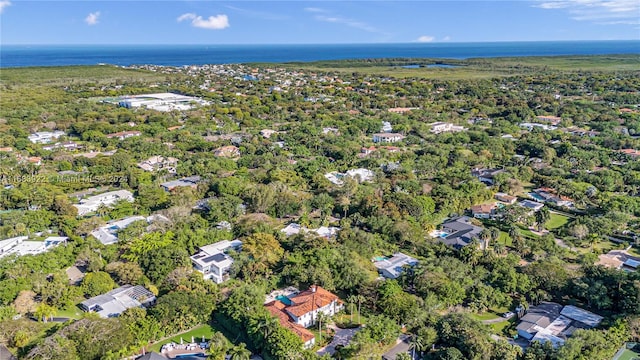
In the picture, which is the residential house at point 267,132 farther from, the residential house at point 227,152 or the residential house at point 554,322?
the residential house at point 554,322

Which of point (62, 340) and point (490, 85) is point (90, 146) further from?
point (490, 85)

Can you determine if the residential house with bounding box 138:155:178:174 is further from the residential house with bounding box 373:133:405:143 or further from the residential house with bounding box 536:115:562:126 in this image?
the residential house with bounding box 536:115:562:126

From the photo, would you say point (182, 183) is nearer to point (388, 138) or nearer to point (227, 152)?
point (227, 152)

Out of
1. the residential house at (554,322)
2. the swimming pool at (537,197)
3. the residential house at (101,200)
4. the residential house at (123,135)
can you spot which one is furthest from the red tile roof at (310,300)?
the residential house at (123,135)

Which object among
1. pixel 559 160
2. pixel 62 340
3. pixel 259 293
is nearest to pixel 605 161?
pixel 559 160

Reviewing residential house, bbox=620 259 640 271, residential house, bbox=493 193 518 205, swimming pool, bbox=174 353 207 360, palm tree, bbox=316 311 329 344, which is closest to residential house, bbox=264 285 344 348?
palm tree, bbox=316 311 329 344
